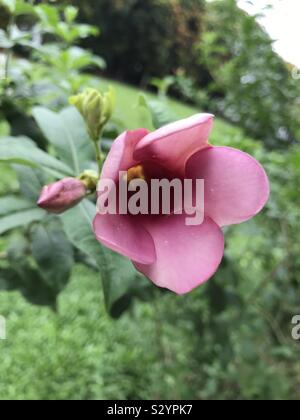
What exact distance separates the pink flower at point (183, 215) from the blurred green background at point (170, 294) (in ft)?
1.29

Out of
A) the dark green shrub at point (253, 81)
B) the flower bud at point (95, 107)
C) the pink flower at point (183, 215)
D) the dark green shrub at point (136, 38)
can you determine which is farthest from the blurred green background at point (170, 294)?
the dark green shrub at point (136, 38)

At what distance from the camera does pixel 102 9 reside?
1083 centimetres

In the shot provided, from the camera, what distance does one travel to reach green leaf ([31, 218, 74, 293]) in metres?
0.91

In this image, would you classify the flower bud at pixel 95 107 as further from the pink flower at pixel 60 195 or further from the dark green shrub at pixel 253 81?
the dark green shrub at pixel 253 81

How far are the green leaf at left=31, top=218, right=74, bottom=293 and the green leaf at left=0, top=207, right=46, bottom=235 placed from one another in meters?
0.05

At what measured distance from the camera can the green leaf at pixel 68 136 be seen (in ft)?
2.93

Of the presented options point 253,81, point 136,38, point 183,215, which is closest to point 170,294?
point 253,81

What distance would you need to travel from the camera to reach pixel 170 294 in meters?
1.73

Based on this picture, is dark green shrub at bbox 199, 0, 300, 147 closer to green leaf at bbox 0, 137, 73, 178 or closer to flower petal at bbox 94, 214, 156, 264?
green leaf at bbox 0, 137, 73, 178

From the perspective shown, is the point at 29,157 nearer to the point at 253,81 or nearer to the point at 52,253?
the point at 52,253
